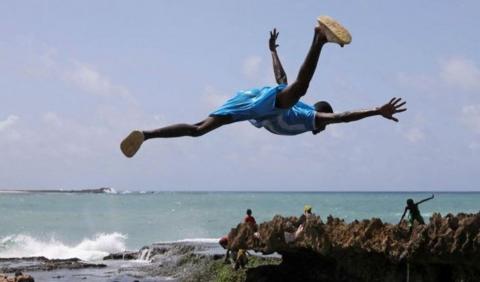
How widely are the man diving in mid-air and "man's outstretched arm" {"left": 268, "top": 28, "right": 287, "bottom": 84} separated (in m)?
0.32

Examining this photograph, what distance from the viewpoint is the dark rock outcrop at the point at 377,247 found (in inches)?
550

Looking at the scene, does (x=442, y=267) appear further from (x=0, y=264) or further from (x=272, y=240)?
(x=0, y=264)

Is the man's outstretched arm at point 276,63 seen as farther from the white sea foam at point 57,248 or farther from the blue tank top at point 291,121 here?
the white sea foam at point 57,248

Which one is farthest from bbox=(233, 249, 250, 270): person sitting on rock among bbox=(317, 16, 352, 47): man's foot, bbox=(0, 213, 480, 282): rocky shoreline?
bbox=(317, 16, 352, 47): man's foot

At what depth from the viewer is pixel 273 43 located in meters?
11.2

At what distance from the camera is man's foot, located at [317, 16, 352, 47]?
27.9 ft

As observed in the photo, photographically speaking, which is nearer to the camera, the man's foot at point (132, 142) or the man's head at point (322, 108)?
the man's foot at point (132, 142)

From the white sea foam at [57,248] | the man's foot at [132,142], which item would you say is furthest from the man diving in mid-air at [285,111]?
the white sea foam at [57,248]

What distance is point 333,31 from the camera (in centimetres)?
859

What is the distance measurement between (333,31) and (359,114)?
1.20m

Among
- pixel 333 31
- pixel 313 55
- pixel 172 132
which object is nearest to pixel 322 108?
pixel 313 55

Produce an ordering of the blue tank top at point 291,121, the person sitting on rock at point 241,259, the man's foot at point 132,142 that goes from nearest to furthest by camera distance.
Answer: the man's foot at point 132,142 → the blue tank top at point 291,121 → the person sitting on rock at point 241,259

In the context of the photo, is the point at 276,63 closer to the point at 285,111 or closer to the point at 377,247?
the point at 285,111

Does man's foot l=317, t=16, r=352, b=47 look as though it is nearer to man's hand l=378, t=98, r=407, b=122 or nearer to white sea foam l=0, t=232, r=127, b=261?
man's hand l=378, t=98, r=407, b=122
